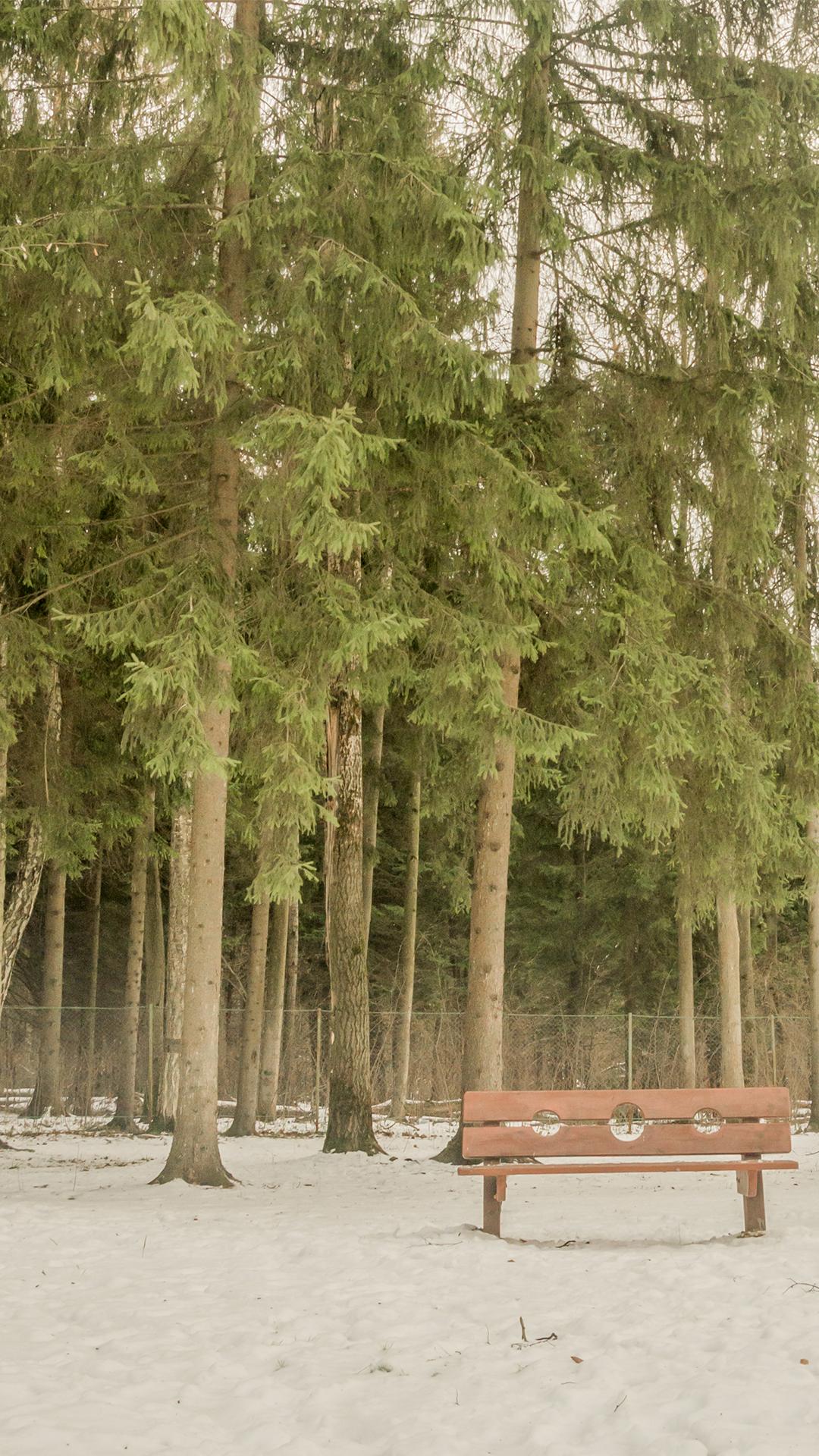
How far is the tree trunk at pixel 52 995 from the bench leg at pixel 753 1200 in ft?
39.0

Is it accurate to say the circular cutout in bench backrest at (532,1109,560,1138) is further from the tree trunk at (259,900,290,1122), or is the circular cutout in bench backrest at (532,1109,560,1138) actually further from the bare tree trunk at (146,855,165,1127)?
the bare tree trunk at (146,855,165,1127)

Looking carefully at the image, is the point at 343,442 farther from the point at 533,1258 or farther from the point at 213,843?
the point at 533,1258

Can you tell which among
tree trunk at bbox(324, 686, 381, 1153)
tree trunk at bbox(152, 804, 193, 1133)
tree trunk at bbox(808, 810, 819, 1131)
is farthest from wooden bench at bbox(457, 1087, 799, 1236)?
tree trunk at bbox(152, 804, 193, 1133)

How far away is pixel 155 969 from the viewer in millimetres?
20984

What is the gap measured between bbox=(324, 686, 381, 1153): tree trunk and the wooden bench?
510 centimetres

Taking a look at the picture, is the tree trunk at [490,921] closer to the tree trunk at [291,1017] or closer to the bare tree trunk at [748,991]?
the tree trunk at [291,1017]

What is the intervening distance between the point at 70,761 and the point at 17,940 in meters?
2.76

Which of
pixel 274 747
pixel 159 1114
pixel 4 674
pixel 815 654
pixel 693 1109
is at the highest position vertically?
pixel 815 654

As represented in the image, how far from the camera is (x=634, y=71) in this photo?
38.1 ft

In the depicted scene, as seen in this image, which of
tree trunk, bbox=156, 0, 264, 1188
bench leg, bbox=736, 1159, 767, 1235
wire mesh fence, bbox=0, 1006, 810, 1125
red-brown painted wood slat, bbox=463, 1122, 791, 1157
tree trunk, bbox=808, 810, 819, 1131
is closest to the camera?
red-brown painted wood slat, bbox=463, 1122, 791, 1157

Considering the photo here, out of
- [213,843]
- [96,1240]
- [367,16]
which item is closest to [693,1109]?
[96,1240]

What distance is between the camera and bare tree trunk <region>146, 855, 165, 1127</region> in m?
20.1

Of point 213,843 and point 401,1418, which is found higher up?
point 213,843

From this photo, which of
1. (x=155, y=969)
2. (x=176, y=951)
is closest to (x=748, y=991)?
(x=155, y=969)
